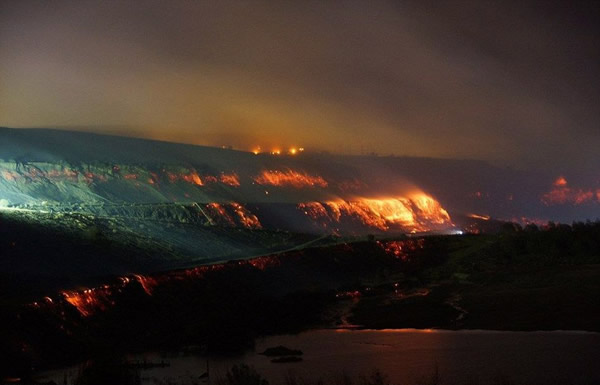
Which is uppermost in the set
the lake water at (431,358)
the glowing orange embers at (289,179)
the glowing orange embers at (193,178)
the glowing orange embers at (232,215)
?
the glowing orange embers at (289,179)

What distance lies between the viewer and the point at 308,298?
151 ft

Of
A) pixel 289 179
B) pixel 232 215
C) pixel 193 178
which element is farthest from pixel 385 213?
pixel 232 215

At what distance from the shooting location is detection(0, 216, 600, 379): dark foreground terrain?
32.1 meters

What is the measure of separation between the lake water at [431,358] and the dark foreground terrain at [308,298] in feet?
6.57

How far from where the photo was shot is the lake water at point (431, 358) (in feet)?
84.8

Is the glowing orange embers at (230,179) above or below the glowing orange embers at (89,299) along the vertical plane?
above

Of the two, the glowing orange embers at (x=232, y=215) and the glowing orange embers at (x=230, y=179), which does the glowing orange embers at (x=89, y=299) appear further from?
the glowing orange embers at (x=230, y=179)

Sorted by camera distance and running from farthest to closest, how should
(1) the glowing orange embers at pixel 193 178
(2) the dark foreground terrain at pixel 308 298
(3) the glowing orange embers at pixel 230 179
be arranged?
→ (3) the glowing orange embers at pixel 230 179 → (1) the glowing orange embers at pixel 193 178 → (2) the dark foreground terrain at pixel 308 298

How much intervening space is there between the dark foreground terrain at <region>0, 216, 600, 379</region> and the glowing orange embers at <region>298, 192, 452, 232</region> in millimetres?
29632

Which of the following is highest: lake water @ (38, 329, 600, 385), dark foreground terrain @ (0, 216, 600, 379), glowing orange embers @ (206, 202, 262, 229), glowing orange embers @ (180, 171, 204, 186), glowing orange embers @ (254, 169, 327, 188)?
glowing orange embers @ (254, 169, 327, 188)

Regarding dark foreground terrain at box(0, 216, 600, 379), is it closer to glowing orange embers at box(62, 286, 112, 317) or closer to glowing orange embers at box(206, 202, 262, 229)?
Result: glowing orange embers at box(62, 286, 112, 317)

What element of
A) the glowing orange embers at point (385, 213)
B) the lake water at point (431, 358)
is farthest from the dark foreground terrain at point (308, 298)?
the glowing orange embers at point (385, 213)

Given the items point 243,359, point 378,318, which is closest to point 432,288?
point 378,318

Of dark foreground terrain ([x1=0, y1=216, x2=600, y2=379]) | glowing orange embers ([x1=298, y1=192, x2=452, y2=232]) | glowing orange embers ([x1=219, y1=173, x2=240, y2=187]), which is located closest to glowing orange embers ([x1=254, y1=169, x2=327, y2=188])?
glowing orange embers ([x1=219, y1=173, x2=240, y2=187])
